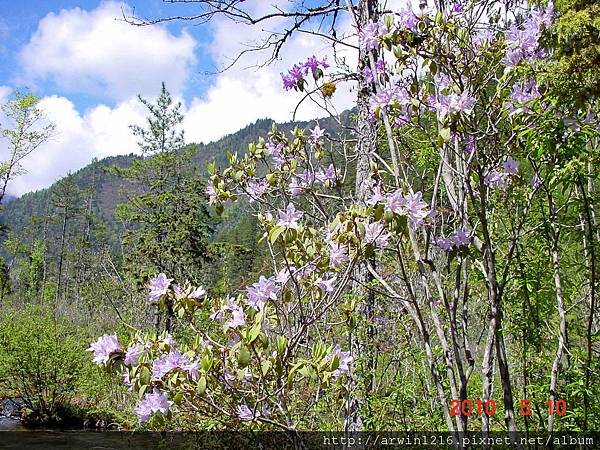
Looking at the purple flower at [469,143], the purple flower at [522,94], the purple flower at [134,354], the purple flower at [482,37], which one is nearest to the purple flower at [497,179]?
the purple flower at [469,143]

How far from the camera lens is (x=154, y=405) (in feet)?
5.34

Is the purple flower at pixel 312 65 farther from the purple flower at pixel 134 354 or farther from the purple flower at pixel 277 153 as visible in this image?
the purple flower at pixel 134 354

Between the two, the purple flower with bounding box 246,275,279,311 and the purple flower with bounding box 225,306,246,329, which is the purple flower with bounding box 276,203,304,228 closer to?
the purple flower with bounding box 246,275,279,311

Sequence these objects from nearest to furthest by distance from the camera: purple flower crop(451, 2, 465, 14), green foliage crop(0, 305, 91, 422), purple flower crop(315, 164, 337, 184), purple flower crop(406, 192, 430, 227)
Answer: purple flower crop(406, 192, 430, 227), purple flower crop(451, 2, 465, 14), purple flower crop(315, 164, 337, 184), green foliage crop(0, 305, 91, 422)

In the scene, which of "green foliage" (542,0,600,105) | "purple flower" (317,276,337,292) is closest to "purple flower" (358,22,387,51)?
"green foliage" (542,0,600,105)

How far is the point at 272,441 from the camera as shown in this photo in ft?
14.5

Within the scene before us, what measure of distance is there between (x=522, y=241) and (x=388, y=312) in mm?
1705

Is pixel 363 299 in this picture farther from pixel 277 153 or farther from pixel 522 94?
pixel 522 94

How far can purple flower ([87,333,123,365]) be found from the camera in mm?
1699

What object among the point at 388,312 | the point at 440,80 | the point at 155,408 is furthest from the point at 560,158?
the point at 388,312

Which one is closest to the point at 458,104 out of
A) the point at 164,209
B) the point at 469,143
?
the point at 469,143

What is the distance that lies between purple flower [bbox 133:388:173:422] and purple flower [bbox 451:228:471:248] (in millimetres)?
1206

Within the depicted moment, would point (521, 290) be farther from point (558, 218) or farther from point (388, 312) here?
point (388, 312)

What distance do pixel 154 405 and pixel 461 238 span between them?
128 centimetres
